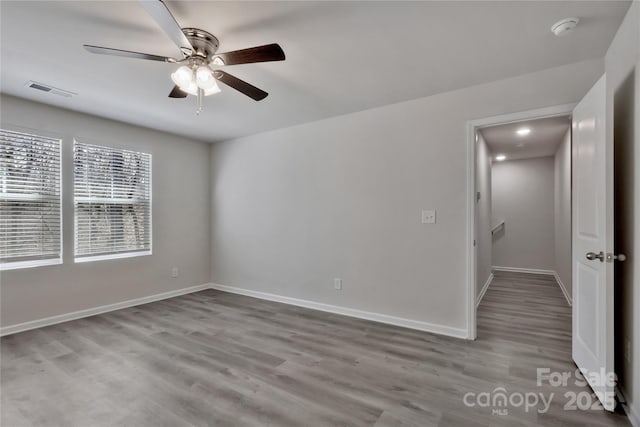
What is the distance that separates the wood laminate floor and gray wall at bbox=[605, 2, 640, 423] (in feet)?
1.21

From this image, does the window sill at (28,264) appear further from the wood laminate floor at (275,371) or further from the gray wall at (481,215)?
the gray wall at (481,215)

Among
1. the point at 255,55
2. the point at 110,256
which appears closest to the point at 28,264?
the point at 110,256

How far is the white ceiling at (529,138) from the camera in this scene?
3963 mm

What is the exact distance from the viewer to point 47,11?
1844 millimetres

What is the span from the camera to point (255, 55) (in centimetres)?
185

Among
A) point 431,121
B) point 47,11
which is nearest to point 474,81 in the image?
point 431,121

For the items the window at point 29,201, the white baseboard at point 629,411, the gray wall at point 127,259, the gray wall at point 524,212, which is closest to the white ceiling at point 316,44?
the gray wall at point 127,259

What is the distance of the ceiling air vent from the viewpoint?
9.33ft

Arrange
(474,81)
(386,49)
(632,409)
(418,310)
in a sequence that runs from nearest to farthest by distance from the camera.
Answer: (632,409) → (386,49) → (474,81) → (418,310)

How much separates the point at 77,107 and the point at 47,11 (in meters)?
1.96

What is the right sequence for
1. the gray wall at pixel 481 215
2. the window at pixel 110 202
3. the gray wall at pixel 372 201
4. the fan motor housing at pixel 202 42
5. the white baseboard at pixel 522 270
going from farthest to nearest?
the white baseboard at pixel 522 270
the gray wall at pixel 481 215
the window at pixel 110 202
the gray wall at pixel 372 201
the fan motor housing at pixel 202 42

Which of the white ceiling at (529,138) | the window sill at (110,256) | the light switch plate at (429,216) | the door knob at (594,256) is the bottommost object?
the window sill at (110,256)

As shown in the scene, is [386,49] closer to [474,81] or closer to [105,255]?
[474,81]

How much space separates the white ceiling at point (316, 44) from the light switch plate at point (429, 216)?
1226 millimetres
